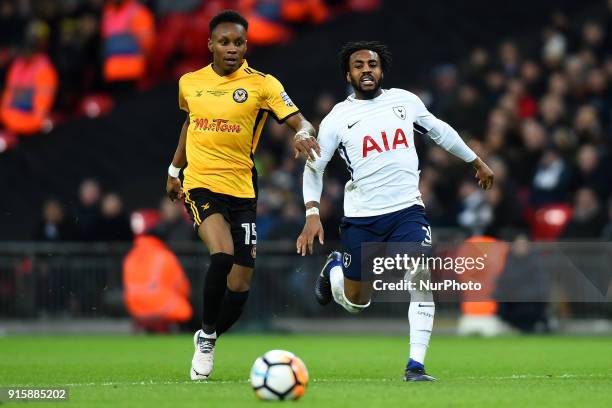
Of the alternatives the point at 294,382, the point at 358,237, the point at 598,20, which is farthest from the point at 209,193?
the point at 598,20

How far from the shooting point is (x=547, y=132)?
19.5m

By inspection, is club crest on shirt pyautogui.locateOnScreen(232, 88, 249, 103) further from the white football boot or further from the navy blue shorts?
the white football boot

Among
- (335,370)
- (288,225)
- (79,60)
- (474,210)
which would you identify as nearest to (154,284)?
(288,225)

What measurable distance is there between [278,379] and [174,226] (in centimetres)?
1165

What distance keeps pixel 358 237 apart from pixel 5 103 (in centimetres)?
1375

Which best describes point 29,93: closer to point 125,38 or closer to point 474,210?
point 125,38

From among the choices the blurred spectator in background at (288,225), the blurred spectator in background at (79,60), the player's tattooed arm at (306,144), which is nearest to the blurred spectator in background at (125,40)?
the blurred spectator in background at (79,60)

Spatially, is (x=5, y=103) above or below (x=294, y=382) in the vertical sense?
above

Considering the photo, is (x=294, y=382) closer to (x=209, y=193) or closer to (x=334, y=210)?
(x=209, y=193)

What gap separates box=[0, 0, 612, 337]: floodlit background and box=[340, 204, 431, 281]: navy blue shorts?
7648 mm

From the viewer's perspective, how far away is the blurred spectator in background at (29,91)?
2269cm

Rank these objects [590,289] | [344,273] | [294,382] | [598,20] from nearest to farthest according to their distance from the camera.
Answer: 1. [294,382]
2. [344,273]
3. [590,289]
4. [598,20]

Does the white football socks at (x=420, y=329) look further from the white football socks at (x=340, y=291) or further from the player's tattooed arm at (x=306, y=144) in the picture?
the player's tattooed arm at (x=306, y=144)

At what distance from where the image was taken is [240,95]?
10617mm
